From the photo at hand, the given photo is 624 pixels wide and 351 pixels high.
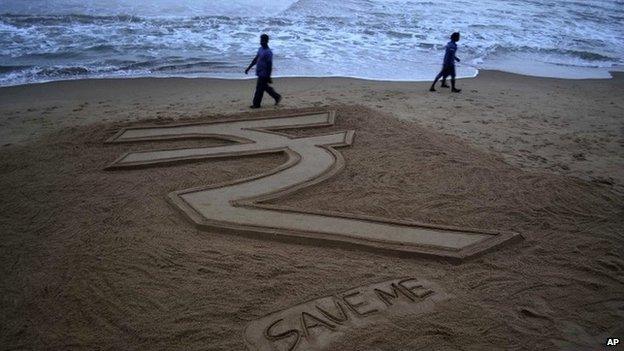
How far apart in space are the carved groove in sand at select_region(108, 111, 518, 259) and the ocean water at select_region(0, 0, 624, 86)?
5.26m

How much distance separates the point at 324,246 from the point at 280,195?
1.15 metres

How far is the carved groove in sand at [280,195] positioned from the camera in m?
4.59

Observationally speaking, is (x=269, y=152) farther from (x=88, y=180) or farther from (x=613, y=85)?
(x=613, y=85)

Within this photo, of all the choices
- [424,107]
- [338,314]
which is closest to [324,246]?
[338,314]

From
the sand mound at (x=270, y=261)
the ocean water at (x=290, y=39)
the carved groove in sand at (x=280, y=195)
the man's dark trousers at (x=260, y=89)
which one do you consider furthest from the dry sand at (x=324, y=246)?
the ocean water at (x=290, y=39)

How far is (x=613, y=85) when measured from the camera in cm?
1277

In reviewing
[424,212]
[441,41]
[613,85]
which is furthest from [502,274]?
[441,41]

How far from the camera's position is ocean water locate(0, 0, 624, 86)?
12.7 m

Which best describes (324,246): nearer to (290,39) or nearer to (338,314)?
(338,314)

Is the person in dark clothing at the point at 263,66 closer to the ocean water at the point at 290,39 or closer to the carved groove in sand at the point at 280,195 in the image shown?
the carved groove in sand at the point at 280,195

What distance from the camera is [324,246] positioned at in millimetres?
4520

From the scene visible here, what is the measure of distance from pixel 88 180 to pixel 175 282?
262cm

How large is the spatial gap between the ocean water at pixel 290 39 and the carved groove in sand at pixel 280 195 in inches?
207

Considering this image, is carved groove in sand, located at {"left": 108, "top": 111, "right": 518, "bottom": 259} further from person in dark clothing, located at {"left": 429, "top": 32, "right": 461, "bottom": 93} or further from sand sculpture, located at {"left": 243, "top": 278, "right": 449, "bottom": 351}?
person in dark clothing, located at {"left": 429, "top": 32, "right": 461, "bottom": 93}
